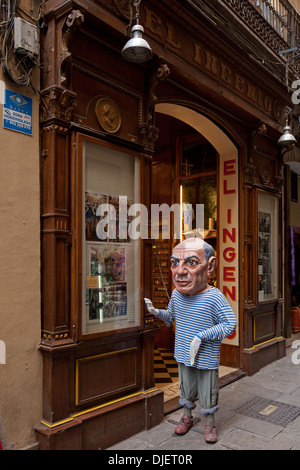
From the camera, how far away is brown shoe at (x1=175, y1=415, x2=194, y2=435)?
424 centimetres

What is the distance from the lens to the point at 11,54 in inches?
137

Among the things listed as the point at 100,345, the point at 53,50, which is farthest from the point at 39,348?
the point at 53,50

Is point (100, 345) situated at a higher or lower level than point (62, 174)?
lower

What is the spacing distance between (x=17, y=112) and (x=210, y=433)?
3758 millimetres

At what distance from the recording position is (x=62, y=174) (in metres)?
3.75

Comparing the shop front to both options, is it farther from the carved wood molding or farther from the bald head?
the bald head

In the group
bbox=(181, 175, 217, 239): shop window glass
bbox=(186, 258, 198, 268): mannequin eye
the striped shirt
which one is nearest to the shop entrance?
bbox=(181, 175, 217, 239): shop window glass

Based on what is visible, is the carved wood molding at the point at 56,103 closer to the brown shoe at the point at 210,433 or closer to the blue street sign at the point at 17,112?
the blue street sign at the point at 17,112

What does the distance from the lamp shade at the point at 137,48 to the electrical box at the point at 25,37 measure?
0.84 m

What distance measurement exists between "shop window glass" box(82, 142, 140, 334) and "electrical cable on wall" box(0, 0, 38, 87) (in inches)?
34.1

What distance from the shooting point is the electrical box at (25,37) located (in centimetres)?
342

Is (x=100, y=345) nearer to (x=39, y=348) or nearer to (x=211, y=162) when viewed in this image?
(x=39, y=348)

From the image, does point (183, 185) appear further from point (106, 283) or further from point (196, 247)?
point (106, 283)
